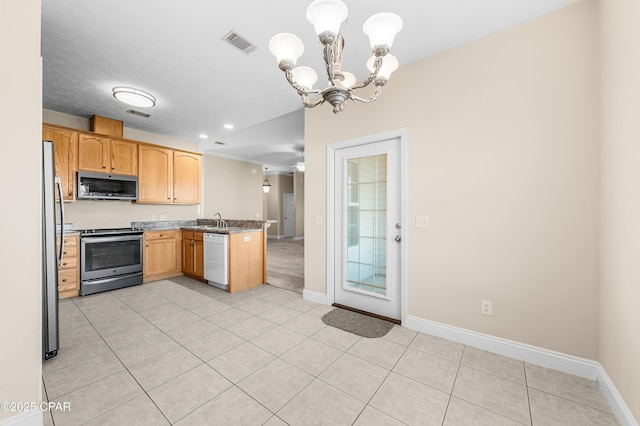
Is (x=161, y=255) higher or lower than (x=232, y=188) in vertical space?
lower

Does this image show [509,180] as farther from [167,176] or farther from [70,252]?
[70,252]

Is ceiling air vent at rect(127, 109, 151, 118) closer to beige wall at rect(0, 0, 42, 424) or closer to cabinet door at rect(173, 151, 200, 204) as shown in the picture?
cabinet door at rect(173, 151, 200, 204)

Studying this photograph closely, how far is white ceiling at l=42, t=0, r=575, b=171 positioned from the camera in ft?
6.30

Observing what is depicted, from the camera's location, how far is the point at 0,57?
4.24 ft

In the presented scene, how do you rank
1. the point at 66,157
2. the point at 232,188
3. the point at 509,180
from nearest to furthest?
the point at 509,180
the point at 66,157
the point at 232,188

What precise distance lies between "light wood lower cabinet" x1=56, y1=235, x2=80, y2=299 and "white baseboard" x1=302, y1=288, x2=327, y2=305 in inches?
128

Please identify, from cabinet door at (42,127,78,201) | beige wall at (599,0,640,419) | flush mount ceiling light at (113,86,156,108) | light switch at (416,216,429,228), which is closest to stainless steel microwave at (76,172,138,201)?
cabinet door at (42,127,78,201)

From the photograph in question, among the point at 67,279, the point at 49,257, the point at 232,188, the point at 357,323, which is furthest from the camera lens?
the point at 232,188

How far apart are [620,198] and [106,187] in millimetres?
5865

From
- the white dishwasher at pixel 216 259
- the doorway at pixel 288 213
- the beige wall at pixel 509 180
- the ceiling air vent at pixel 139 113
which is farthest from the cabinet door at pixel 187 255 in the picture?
the doorway at pixel 288 213

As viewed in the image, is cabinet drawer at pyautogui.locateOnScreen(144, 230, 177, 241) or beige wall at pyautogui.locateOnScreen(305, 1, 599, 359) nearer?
beige wall at pyautogui.locateOnScreen(305, 1, 599, 359)

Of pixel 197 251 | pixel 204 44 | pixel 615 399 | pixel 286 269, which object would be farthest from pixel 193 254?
A: pixel 615 399

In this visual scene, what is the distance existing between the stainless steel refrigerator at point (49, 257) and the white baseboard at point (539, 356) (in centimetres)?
317

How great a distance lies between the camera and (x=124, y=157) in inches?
165
